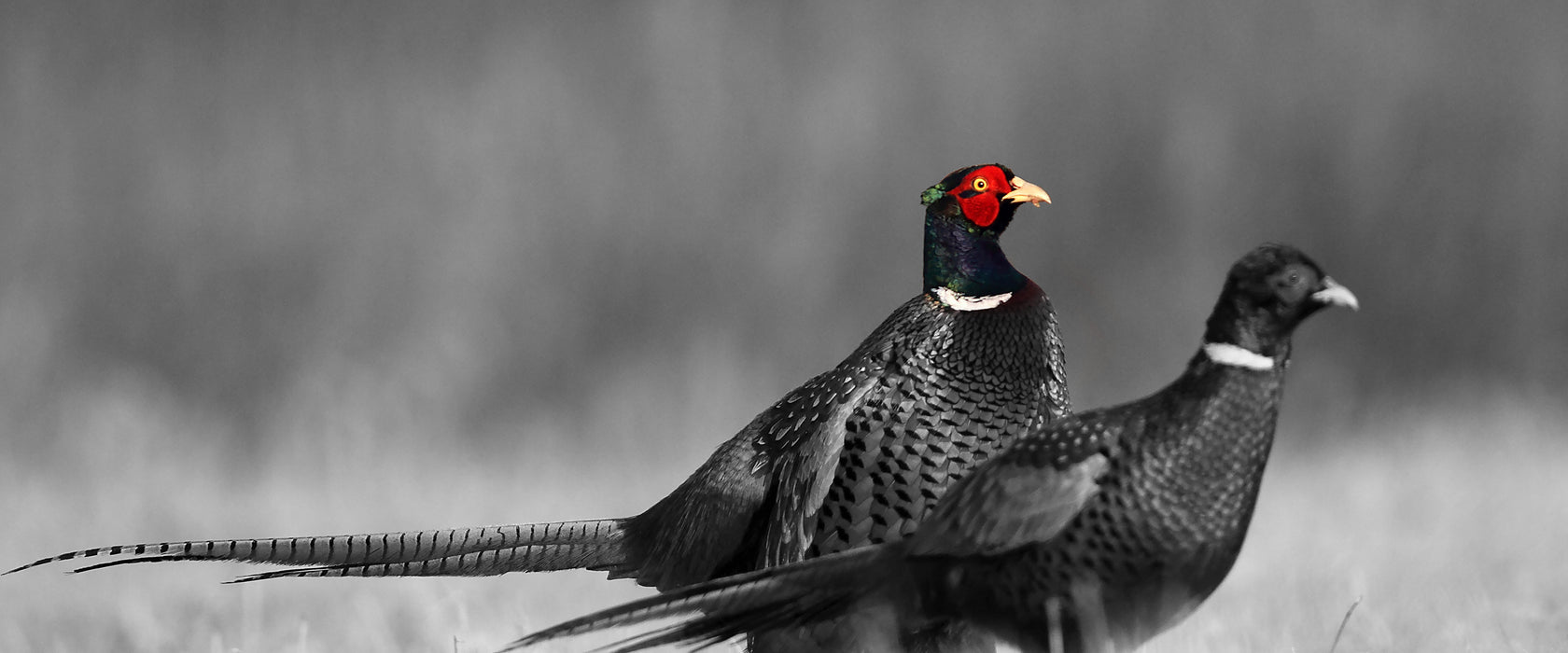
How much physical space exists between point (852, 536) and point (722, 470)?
1.64ft

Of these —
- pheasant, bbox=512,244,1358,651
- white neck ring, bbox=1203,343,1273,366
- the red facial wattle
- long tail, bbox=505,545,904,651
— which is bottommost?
long tail, bbox=505,545,904,651

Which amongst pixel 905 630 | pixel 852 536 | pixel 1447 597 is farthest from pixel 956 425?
pixel 1447 597

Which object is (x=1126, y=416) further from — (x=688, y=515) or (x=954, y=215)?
(x=688, y=515)

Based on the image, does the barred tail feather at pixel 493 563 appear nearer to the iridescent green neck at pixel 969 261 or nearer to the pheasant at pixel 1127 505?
the pheasant at pixel 1127 505

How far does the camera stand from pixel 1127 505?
2.75 metres

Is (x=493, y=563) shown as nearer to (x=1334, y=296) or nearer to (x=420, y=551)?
(x=420, y=551)

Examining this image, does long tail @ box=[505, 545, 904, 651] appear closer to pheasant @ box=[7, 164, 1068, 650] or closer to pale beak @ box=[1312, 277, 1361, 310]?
pheasant @ box=[7, 164, 1068, 650]

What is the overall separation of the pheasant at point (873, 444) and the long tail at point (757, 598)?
559mm

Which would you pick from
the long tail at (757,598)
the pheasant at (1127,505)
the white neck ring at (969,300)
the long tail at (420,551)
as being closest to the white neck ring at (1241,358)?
the pheasant at (1127,505)

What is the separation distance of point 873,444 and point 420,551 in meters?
1.16

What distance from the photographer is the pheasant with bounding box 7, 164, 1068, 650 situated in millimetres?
3635

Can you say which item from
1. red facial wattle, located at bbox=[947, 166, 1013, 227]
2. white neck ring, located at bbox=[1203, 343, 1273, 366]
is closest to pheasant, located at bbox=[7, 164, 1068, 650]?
red facial wattle, located at bbox=[947, 166, 1013, 227]

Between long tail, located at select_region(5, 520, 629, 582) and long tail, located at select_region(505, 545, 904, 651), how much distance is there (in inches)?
34.7

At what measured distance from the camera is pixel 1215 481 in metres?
2.72
